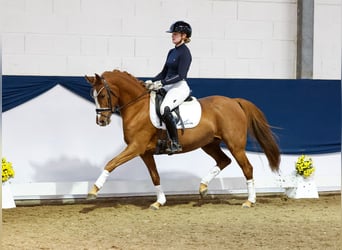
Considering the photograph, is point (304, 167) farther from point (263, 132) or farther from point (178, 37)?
point (178, 37)

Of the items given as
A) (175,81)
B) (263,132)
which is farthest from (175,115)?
(263,132)

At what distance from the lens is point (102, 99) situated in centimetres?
607

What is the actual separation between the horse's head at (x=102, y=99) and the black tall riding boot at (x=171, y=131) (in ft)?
1.69

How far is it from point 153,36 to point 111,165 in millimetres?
2323

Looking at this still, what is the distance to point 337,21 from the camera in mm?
8438

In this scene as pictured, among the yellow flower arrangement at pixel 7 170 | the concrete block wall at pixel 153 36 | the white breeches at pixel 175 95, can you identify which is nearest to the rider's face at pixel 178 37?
the white breeches at pixel 175 95

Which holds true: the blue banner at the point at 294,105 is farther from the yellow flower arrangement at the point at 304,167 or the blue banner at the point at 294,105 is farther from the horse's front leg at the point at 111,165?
the horse's front leg at the point at 111,165

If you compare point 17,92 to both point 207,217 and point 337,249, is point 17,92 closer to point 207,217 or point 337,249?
point 207,217

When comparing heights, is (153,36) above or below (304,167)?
above

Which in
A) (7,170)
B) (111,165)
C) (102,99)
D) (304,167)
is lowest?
(304,167)

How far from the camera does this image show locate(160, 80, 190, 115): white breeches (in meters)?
6.12

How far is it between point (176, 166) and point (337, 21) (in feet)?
9.87

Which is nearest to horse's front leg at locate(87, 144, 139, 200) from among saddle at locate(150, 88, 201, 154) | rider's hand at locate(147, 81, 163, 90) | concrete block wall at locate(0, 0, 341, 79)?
saddle at locate(150, 88, 201, 154)

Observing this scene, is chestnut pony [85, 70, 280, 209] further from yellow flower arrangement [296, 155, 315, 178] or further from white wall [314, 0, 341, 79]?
white wall [314, 0, 341, 79]
